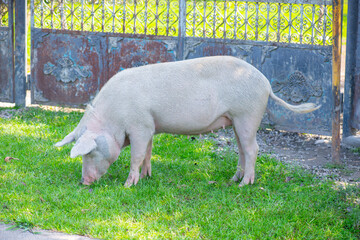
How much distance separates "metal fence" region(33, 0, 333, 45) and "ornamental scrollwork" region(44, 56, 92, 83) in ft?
1.77

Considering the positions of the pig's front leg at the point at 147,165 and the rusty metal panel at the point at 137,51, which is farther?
the rusty metal panel at the point at 137,51

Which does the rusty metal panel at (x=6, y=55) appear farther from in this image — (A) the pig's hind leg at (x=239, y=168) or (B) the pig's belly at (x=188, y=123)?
(A) the pig's hind leg at (x=239, y=168)

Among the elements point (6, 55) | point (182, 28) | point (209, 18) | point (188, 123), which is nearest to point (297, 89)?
point (182, 28)

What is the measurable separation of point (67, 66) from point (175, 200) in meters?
4.16

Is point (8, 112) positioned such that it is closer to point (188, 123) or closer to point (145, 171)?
point (145, 171)

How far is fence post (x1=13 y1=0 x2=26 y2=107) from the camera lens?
8.83m

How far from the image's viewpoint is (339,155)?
22.0 feet

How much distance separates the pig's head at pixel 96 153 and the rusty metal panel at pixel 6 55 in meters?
3.61

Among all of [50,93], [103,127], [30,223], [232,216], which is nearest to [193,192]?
[232,216]

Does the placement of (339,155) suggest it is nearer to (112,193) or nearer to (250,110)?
(250,110)

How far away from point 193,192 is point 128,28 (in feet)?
12.3

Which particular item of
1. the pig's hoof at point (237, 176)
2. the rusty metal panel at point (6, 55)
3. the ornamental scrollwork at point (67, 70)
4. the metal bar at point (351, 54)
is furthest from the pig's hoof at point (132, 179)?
the rusty metal panel at point (6, 55)

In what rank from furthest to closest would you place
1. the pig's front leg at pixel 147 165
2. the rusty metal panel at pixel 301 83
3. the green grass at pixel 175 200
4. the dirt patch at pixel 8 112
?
the dirt patch at pixel 8 112, the rusty metal panel at pixel 301 83, the pig's front leg at pixel 147 165, the green grass at pixel 175 200

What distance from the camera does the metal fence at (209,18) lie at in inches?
305
